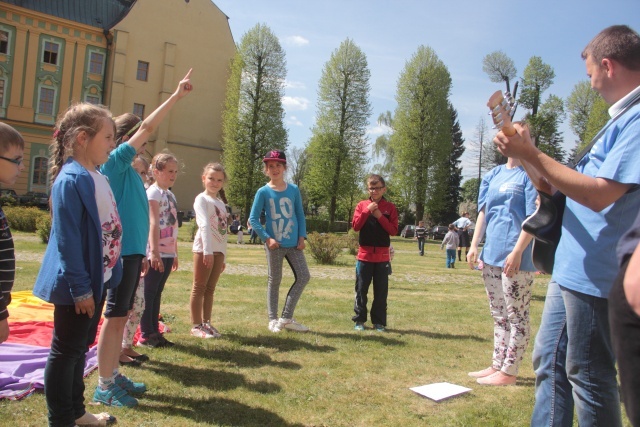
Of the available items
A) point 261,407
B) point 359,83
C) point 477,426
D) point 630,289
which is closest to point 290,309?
point 261,407

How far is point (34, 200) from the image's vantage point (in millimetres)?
35156

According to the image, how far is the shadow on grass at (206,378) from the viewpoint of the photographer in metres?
4.02

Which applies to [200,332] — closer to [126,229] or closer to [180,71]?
[126,229]

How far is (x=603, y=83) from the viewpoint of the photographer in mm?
2254

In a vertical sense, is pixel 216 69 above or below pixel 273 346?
above

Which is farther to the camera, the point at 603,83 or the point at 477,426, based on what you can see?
the point at 477,426

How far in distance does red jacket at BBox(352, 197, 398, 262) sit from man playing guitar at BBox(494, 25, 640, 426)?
4.01 m

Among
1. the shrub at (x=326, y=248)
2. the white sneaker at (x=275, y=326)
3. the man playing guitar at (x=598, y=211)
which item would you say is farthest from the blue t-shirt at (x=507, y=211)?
the shrub at (x=326, y=248)

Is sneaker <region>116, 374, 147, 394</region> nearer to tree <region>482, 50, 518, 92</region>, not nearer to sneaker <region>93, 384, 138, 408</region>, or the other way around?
sneaker <region>93, 384, 138, 408</region>

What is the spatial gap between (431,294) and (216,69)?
41162mm

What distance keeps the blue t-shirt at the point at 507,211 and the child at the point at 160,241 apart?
3.10m

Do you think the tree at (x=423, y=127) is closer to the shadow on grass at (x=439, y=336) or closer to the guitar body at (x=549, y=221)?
the shadow on grass at (x=439, y=336)

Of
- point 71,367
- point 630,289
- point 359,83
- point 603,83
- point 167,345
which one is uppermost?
point 359,83

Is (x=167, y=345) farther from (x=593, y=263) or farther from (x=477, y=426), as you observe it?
(x=593, y=263)
